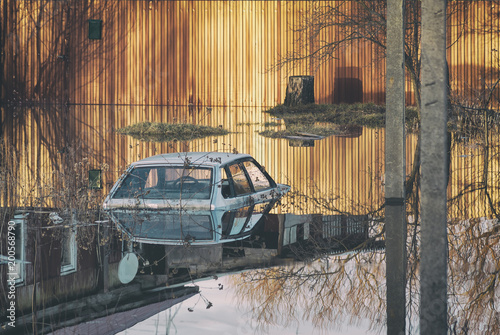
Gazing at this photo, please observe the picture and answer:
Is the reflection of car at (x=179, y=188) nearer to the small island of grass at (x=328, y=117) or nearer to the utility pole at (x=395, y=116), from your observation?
the utility pole at (x=395, y=116)

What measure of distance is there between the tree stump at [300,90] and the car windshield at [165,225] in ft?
77.7

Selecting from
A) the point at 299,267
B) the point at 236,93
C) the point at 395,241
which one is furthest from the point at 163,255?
the point at 236,93

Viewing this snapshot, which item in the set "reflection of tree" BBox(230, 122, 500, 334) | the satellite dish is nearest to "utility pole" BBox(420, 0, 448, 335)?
"reflection of tree" BBox(230, 122, 500, 334)

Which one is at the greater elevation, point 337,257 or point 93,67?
point 93,67

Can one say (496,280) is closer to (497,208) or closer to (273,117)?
(497,208)

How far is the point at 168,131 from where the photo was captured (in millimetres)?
23469

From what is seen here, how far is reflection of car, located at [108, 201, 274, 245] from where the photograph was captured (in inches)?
315

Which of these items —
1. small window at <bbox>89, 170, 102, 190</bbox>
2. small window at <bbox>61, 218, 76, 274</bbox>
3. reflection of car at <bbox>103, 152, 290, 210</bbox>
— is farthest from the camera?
small window at <bbox>89, 170, 102, 190</bbox>

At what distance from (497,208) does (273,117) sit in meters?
20.9

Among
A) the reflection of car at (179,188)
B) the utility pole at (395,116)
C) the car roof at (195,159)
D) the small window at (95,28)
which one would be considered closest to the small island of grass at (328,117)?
the small window at (95,28)

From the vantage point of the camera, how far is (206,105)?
3441 cm

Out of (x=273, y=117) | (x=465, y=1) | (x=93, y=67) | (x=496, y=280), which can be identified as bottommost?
(x=496, y=280)

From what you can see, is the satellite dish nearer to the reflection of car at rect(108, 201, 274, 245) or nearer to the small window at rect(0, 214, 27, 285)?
the reflection of car at rect(108, 201, 274, 245)

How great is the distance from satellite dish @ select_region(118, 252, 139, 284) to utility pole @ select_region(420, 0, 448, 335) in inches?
104
